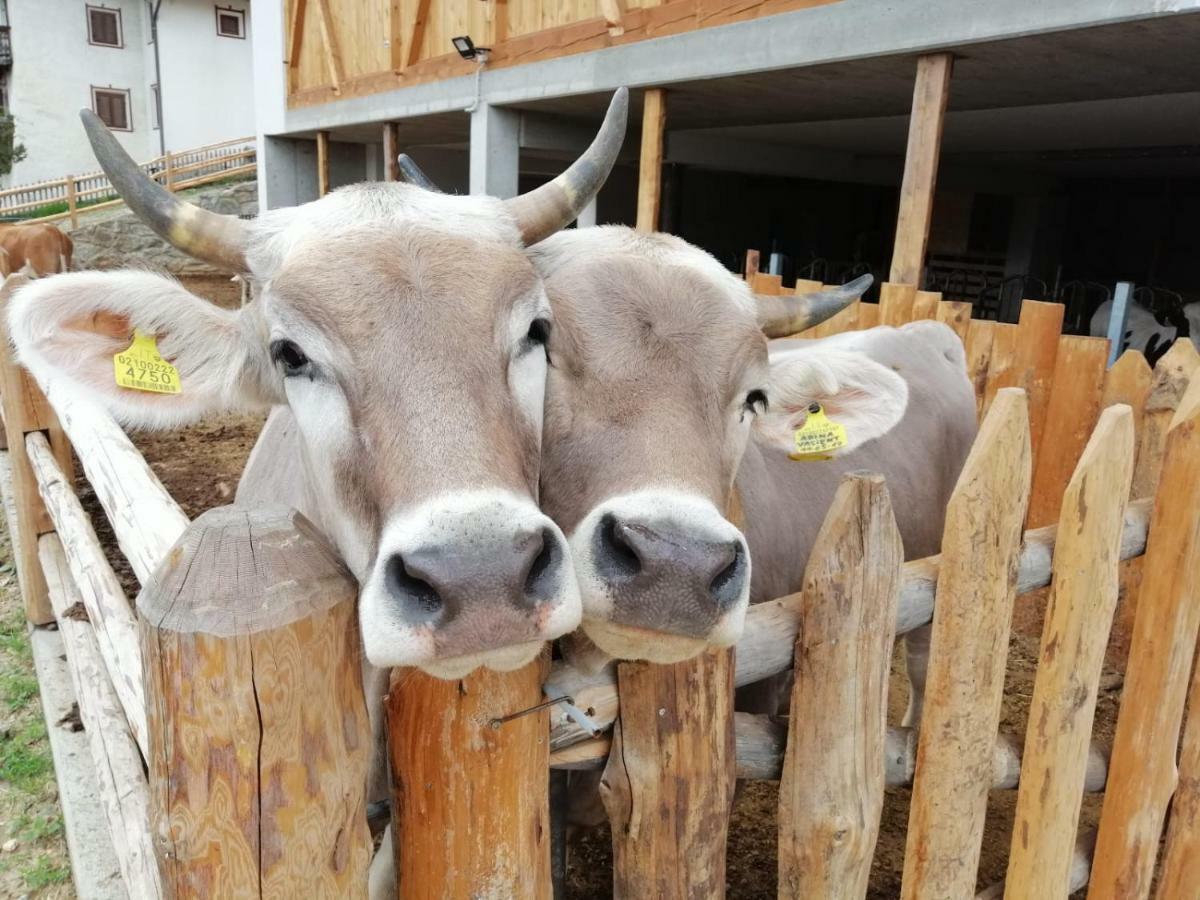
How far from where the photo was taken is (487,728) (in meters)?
1.31

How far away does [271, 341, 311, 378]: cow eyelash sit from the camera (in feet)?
5.32

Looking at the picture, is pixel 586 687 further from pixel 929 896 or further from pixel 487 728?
pixel 929 896

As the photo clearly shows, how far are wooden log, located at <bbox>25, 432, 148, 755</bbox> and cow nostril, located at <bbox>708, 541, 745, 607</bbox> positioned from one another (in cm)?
101

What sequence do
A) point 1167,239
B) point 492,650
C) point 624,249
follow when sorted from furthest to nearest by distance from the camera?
point 1167,239 → point 624,249 → point 492,650

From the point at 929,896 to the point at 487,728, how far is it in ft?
4.30

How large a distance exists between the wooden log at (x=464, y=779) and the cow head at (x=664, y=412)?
0.77 feet

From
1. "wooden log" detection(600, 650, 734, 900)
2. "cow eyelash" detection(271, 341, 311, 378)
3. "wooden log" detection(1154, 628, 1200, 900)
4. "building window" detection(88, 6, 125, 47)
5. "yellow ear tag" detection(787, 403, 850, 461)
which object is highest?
"building window" detection(88, 6, 125, 47)

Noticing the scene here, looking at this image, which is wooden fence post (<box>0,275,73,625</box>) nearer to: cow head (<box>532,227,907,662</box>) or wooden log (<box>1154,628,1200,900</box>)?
cow head (<box>532,227,907,662</box>)

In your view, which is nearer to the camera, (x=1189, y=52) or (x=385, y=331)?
(x=385, y=331)

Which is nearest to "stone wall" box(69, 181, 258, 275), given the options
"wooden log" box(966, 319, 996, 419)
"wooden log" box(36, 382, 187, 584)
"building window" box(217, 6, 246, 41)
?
"building window" box(217, 6, 246, 41)

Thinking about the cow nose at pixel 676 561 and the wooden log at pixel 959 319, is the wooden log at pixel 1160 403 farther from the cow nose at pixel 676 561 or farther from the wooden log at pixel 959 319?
the cow nose at pixel 676 561

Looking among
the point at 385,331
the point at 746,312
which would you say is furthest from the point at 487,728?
the point at 746,312

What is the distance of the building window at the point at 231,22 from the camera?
104ft

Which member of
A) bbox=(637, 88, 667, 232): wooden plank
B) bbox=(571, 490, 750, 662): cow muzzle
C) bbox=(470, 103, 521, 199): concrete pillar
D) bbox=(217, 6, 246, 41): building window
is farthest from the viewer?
bbox=(217, 6, 246, 41): building window
